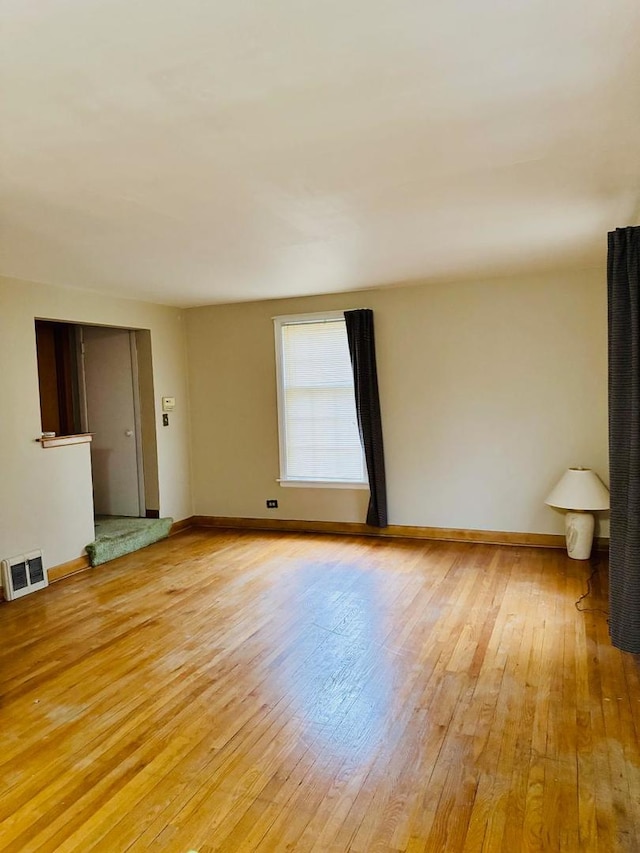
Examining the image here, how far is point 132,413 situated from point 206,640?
10.4 feet

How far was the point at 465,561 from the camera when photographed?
4.84m

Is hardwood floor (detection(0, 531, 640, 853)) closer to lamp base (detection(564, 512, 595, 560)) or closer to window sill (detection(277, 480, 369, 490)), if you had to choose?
lamp base (detection(564, 512, 595, 560))

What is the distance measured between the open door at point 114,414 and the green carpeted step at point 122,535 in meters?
0.25

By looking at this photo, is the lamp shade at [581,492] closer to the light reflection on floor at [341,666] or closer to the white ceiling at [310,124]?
the light reflection on floor at [341,666]

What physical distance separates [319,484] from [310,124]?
427 cm

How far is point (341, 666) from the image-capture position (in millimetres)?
3109

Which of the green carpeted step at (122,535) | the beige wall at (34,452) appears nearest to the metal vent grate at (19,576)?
the beige wall at (34,452)

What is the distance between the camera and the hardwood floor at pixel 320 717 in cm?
197

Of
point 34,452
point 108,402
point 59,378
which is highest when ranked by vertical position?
point 59,378

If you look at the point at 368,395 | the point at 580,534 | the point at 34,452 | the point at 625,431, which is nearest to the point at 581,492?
the point at 580,534

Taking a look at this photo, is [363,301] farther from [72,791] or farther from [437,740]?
[72,791]

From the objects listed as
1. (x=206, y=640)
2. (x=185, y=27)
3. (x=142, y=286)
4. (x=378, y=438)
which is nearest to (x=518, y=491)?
(x=378, y=438)

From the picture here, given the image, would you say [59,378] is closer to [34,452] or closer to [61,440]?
[61,440]

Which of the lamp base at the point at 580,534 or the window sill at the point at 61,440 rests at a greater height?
the window sill at the point at 61,440
